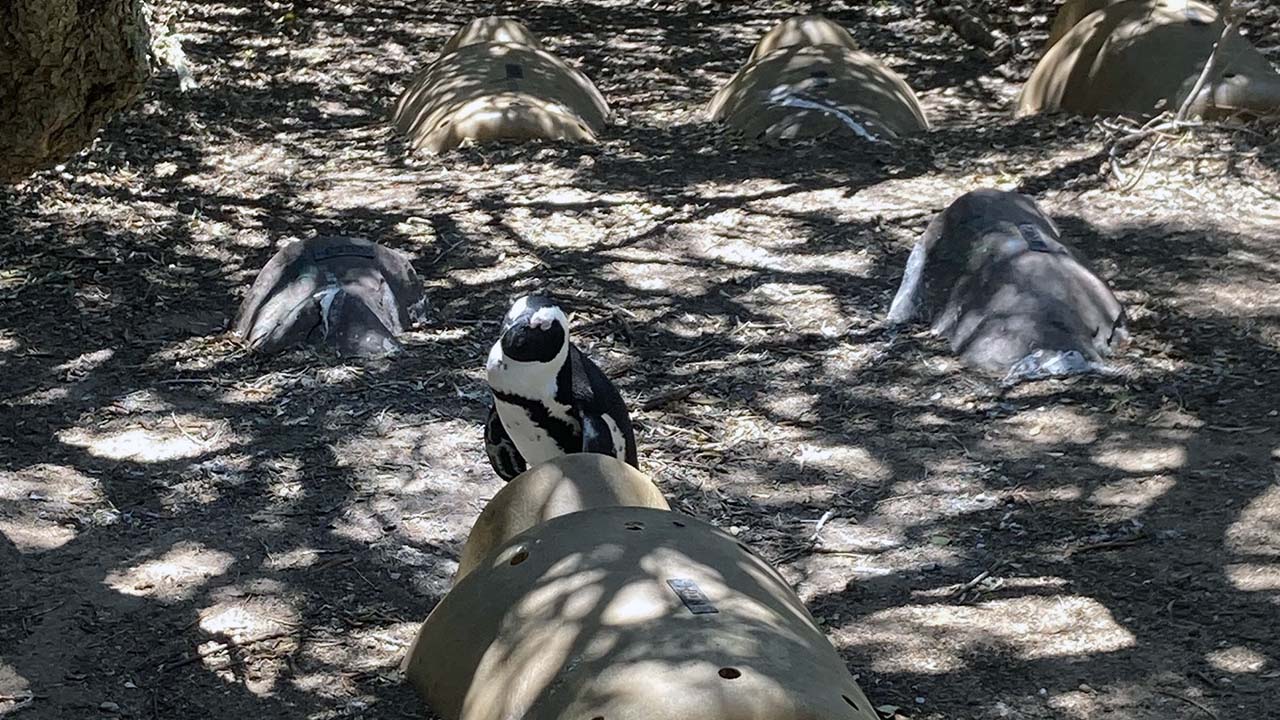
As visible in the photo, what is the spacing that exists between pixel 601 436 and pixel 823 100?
17.1 feet

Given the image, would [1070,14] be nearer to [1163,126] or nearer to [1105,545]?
[1163,126]

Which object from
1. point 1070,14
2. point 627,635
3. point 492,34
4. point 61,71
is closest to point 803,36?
point 1070,14

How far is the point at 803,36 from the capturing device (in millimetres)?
10281

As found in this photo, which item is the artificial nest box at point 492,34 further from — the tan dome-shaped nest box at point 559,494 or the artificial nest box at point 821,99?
the tan dome-shaped nest box at point 559,494

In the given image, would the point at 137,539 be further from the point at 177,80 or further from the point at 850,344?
the point at 177,80

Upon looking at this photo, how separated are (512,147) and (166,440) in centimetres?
407

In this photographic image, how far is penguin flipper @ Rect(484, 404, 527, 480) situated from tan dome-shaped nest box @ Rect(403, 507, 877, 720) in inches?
29.7

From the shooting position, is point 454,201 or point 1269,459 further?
point 454,201

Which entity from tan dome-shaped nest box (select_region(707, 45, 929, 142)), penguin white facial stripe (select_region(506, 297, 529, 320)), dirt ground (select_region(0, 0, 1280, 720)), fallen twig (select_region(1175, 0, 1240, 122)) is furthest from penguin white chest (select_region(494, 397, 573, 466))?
tan dome-shaped nest box (select_region(707, 45, 929, 142))

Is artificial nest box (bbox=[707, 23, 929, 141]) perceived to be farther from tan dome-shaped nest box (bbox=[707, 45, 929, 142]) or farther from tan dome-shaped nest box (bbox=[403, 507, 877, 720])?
tan dome-shaped nest box (bbox=[403, 507, 877, 720])

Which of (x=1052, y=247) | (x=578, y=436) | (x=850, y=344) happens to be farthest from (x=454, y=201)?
(x=578, y=436)

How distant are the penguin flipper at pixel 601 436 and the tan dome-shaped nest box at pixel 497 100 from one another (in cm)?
515

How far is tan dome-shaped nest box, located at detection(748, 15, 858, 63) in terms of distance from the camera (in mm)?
10273

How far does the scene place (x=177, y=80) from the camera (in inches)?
428
